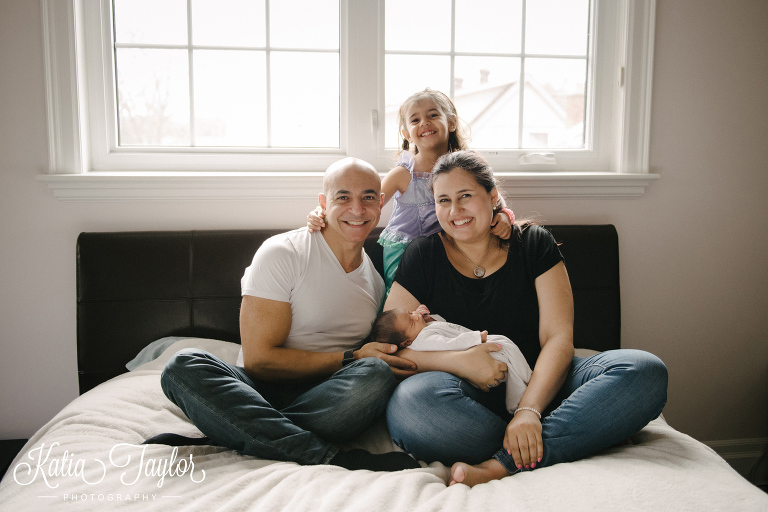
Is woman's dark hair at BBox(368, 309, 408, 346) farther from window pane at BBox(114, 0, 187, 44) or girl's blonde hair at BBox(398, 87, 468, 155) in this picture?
window pane at BBox(114, 0, 187, 44)

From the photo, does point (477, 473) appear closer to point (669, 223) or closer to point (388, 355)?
point (388, 355)

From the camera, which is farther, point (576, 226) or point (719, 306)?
point (719, 306)

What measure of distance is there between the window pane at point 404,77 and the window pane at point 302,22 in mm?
278

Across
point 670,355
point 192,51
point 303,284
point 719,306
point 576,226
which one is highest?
point 192,51

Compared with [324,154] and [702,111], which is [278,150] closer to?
[324,154]

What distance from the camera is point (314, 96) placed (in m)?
2.20

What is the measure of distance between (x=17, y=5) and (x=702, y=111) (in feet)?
8.69

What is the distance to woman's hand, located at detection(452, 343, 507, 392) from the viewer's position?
141 centimetres

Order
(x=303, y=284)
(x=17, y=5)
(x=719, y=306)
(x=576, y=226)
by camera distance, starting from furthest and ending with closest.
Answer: (x=719, y=306), (x=576, y=226), (x=17, y=5), (x=303, y=284)

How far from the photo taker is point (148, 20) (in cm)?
209

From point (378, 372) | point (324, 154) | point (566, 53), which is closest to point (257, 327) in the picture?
point (378, 372)

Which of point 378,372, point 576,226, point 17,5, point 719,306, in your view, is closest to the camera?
point 378,372

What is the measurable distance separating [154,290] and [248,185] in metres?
0.52

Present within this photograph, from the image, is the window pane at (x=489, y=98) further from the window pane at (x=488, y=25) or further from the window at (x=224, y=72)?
the window at (x=224, y=72)
